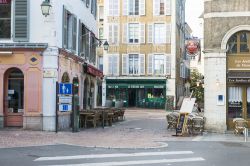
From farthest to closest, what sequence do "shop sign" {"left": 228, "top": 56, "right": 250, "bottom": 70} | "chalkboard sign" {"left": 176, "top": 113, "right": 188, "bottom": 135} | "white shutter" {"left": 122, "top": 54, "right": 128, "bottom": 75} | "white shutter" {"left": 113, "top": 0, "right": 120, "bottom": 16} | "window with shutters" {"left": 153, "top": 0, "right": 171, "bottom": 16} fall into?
"white shutter" {"left": 113, "top": 0, "right": 120, "bottom": 16}
"white shutter" {"left": 122, "top": 54, "right": 128, "bottom": 75}
"window with shutters" {"left": 153, "top": 0, "right": 171, "bottom": 16}
"shop sign" {"left": 228, "top": 56, "right": 250, "bottom": 70}
"chalkboard sign" {"left": 176, "top": 113, "right": 188, "bottom": 135}

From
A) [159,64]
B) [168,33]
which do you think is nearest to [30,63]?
[159,64]

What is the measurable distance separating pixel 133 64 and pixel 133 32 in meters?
3.44

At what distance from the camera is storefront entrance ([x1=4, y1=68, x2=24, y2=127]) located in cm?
2142

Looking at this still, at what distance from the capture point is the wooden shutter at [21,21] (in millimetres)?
21172

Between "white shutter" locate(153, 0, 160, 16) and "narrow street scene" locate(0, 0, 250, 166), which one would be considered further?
"white shutter" locate(153, 0, 160, 16)

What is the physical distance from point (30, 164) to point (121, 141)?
19.9 ft

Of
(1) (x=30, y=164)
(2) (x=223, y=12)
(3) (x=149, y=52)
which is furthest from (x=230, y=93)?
(3) (x=149, y=52)

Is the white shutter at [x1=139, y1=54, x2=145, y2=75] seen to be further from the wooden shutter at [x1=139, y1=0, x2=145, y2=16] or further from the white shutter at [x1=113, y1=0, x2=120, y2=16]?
the white shutter at [x1=113, y1=0, x2=120, y2=16]

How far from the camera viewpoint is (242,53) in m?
21.9

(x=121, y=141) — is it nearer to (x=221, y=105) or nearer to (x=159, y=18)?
(x=221, y=105)

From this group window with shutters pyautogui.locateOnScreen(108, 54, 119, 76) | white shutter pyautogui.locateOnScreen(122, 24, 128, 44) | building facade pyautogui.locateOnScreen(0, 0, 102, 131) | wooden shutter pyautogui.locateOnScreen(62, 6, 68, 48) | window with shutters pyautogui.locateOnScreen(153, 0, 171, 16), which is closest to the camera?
building facade pyautogui.locateOnScreen(0, 0, 102, 131)

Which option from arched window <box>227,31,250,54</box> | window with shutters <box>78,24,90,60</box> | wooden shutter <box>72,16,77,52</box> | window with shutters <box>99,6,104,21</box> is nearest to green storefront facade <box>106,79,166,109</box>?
window with shutters <box>99,6,104,21</box>

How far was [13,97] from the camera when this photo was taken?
70.8 ft

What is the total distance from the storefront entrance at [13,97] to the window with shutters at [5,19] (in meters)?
1.65
